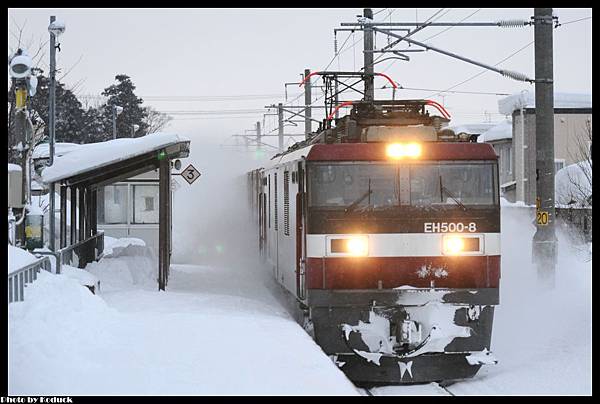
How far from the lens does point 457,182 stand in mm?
11562

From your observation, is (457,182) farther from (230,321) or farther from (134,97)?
(134,97)

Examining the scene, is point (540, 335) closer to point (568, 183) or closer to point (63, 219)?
point (63, 219)

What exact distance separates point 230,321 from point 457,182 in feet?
11.2

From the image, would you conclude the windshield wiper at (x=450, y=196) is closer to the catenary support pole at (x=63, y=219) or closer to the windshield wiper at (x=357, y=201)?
the windshield wiper at (x=357, y=201)

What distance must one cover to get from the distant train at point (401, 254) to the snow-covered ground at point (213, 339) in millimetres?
413

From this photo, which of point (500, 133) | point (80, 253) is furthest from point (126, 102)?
point (80, 253)

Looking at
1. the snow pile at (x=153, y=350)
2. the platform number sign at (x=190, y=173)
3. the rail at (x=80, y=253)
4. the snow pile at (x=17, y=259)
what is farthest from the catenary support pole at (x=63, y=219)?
the platform number sign at (x=190, y=173)

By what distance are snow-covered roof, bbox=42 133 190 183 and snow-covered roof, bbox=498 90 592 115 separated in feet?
77.9

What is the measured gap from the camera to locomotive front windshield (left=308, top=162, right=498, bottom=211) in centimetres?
1142

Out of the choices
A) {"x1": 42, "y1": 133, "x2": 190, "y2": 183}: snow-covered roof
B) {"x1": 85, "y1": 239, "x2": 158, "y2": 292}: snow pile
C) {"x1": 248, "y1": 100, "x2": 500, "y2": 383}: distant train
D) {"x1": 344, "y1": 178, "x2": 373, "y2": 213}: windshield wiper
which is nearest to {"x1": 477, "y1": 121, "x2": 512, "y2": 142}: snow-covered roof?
{"x1": 85, "y1": 239, "x2": 158, "y2": 292}: snow pile

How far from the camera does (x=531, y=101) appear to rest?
37.3 m
